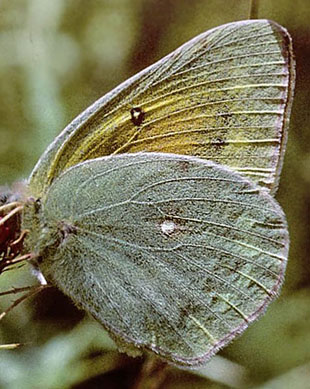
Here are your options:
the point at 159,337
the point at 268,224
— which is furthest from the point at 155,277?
the point at 268,224

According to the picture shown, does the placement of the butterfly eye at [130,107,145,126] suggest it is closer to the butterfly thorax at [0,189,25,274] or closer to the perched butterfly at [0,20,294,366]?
the perched butterfly at [0,20,294,366]

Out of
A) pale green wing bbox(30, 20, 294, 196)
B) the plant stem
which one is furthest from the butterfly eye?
the plant stem

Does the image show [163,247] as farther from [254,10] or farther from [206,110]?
[254,10]

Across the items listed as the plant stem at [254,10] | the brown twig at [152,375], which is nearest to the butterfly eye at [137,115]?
the plant stem at [254,10]

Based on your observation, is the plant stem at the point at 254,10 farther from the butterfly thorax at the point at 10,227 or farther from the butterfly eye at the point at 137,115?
the butterfly thorax at the point at 10,227

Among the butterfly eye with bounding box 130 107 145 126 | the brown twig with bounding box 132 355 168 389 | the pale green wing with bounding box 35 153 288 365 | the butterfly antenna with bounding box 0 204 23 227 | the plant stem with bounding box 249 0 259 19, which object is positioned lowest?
the brown twig with bounding box 132 355 168 389

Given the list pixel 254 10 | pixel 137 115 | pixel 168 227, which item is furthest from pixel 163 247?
pixel 254 10

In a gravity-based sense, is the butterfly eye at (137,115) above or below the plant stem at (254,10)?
below
